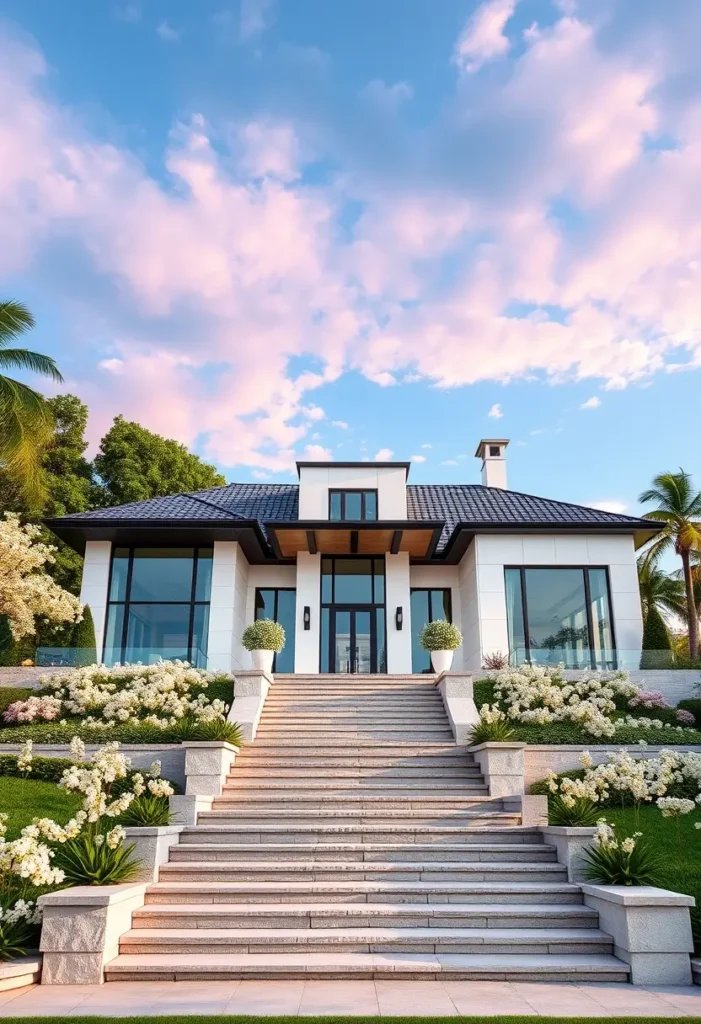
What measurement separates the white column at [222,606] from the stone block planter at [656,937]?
13786 mm

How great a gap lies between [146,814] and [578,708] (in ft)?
27.5

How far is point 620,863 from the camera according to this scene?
732 centimetres

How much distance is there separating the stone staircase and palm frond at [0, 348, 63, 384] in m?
11.7

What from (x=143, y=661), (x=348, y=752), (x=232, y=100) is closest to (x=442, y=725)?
(x=348, y=752)

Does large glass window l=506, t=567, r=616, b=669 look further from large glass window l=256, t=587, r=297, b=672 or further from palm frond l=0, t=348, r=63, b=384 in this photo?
palm frond l=0, t=348, r=63, b=384

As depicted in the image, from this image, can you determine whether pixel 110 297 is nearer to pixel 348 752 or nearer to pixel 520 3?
pixel 520 3

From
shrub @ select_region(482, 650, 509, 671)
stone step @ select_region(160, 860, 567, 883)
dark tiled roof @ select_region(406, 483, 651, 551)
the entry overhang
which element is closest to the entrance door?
the entry overhang

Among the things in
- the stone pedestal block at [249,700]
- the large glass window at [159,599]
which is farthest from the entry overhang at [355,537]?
the stone pedestal block at [249,700]

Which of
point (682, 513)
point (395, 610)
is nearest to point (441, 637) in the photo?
point (395, 610)

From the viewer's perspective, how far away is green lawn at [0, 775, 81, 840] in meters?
9.50

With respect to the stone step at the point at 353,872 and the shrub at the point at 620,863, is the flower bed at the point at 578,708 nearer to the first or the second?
the stone step at the point at 353,872

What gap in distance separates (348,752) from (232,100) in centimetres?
1164

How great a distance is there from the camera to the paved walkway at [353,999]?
5234mm

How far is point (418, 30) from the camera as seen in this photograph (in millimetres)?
12703
